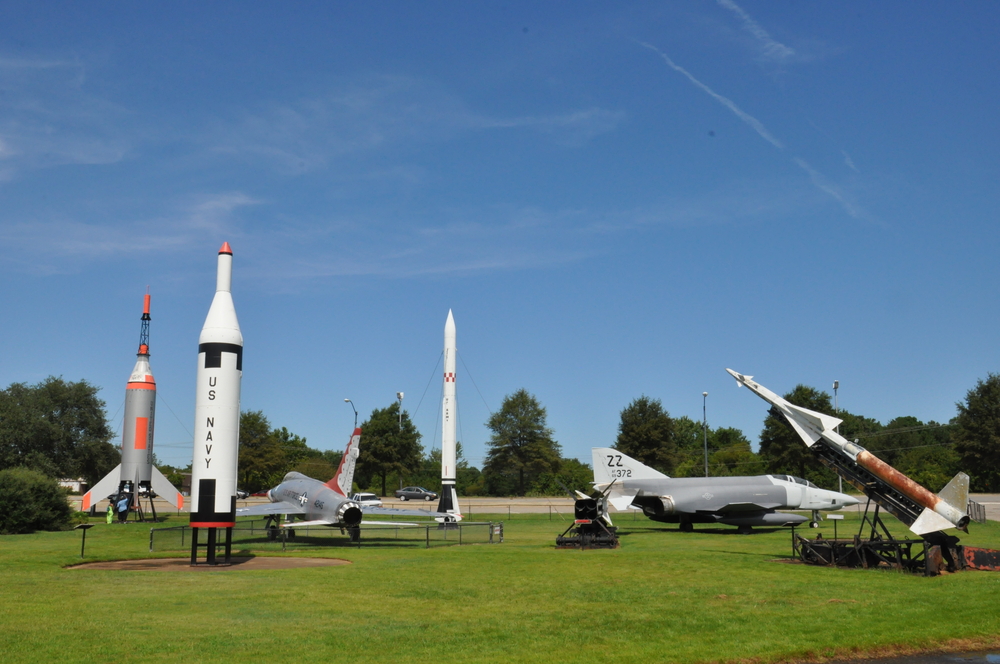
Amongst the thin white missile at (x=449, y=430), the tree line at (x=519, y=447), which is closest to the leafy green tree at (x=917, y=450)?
the tree line at (x=519, y=447)

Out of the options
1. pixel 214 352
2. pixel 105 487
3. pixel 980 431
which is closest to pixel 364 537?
pixel 214 352

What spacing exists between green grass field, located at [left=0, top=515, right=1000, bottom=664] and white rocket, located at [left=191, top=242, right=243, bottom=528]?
216cm

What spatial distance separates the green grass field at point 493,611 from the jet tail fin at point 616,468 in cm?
1575

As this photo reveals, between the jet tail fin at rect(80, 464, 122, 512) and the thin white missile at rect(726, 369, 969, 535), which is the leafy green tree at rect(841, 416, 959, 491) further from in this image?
the jet tail fin at rect(80, 464, 122, 512)

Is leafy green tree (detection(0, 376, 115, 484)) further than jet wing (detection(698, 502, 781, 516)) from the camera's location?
Yes

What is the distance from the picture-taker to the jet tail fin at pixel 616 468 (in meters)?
39.6

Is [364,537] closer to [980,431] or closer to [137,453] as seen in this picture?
[137,453]

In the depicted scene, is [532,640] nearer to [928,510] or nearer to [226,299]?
[928,510]

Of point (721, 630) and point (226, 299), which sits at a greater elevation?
point (226, 299)

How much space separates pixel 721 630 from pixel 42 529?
34.0m

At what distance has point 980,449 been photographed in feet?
212

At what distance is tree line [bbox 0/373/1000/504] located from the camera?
5969 cm

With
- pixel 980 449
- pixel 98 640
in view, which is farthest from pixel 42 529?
pixel 980 449

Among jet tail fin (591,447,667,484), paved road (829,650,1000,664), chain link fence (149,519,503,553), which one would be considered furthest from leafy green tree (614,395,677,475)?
paved road (829,650,1000,664)
